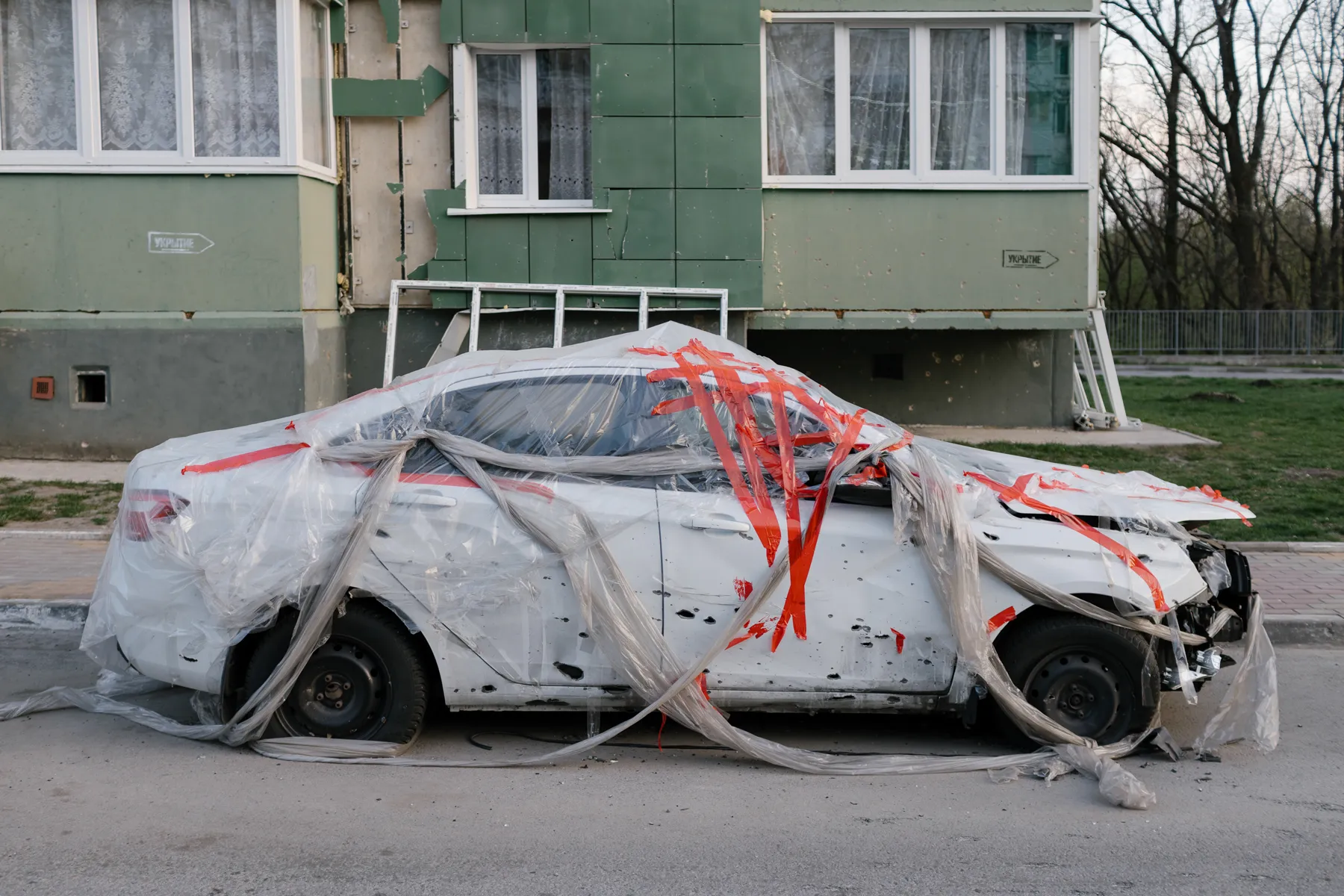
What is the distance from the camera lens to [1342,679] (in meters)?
6.63

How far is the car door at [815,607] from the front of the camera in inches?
205

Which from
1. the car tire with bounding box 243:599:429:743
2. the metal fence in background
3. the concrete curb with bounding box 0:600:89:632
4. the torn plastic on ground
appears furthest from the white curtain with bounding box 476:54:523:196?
the metal fence in background

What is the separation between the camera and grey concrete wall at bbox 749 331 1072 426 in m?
14.4

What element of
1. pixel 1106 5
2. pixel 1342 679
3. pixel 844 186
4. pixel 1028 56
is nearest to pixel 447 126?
pixel 844 186

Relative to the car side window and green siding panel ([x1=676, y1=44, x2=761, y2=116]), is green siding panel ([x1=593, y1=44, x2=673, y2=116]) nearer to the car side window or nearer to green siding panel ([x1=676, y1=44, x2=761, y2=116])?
green siding panel ([x1=676, y1=44, x2=761, y2=116])

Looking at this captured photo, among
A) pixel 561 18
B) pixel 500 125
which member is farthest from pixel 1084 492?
pixel 500 125

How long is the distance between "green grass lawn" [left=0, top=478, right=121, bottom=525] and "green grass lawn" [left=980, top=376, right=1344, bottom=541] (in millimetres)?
7783

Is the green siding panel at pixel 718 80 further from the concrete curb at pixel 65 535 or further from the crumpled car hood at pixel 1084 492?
the crumpled car hood at pixel 1084 492

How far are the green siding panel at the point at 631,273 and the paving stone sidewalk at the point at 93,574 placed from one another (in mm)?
5246

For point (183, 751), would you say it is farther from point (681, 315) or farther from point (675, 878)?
point (681, 315)

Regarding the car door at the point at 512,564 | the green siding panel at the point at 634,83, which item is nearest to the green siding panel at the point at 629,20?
the green siding panel at the point at 634,83

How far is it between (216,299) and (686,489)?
7780mm

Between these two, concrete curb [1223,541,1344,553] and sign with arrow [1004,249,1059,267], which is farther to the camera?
sign with arrow [1004,249,1059,267]

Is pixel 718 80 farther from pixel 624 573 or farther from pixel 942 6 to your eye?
pixel 624 573
